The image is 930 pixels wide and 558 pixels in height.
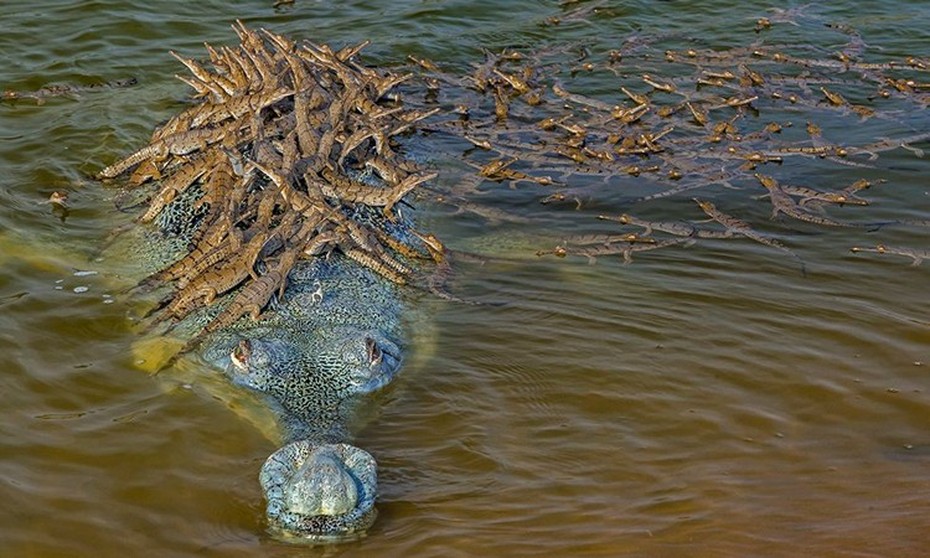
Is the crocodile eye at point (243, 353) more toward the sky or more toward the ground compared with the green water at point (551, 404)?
more toward the sky

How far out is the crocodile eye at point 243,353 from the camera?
20.1 feet

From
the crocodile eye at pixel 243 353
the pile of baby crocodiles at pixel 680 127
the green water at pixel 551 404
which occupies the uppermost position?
the pile of baby crocodiles at pixel 680 127

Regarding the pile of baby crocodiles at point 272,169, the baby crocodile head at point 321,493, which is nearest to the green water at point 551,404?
the baby crocodile head at point 321,493

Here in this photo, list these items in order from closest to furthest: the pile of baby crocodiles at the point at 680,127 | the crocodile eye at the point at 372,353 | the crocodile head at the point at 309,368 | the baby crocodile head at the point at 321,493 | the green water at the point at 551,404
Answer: the baby crocodile head at the point at 321,493 → the green water at the point at 551,404 → the crocodile head at the point at 309,368 → the crocodile eye at the point at 372,353 → the pile of baby crocodiles at the point at 680,127

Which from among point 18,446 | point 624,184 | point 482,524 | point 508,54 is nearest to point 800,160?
point 624,184

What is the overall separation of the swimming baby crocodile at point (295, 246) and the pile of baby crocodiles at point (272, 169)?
0.5 inches

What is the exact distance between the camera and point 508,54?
12352mm

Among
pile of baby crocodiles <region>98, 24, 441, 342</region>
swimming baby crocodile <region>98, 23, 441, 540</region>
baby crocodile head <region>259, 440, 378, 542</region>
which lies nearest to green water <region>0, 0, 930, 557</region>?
baby crocodile head <region>259, 440, 378, 542</region>

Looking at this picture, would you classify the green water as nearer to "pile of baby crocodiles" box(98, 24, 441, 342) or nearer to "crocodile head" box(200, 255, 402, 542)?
"crocodile head" box(200, 255, 402, 542)

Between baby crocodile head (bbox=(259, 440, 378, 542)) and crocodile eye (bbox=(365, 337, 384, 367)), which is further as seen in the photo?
crocodile eye (bbox=(365, 337, 384, 367))

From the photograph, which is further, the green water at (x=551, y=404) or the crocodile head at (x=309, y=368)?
the crocodile head at (x=309, y=368)

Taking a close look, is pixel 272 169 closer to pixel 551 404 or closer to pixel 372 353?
pixel 372 353

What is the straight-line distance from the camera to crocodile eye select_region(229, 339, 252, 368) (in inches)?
241

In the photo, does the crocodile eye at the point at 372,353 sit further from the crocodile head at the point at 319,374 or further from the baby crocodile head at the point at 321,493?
the baby crocodile head at the point at 321,493
